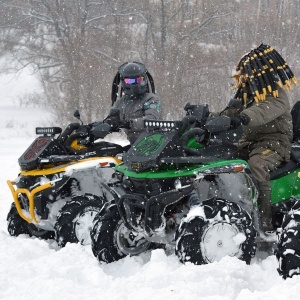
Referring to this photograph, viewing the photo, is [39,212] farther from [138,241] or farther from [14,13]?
[14,13]

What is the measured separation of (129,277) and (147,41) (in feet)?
91.5

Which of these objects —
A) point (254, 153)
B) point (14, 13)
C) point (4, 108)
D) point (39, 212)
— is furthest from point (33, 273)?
point (4, 108)

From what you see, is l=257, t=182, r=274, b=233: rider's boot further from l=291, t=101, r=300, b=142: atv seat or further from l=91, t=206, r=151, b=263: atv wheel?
l=91, t=206, r=151, b=263: atv wheel

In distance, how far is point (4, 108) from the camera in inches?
1630

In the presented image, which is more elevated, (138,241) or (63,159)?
(63,159)

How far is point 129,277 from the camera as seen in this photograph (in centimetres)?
494

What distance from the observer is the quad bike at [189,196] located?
5188mm

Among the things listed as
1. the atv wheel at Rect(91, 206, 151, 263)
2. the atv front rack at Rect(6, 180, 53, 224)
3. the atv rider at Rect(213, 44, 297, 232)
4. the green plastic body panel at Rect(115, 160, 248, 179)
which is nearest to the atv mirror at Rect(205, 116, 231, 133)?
the green plastic body panel at Rect(115, 160, 248, 179)

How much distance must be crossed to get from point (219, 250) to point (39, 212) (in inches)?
102

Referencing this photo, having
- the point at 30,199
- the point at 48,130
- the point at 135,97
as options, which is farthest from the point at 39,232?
the point at 135,97

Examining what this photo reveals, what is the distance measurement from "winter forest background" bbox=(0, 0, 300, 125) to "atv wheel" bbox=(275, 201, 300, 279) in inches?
881

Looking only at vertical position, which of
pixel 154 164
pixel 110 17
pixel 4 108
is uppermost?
pixel 154 164

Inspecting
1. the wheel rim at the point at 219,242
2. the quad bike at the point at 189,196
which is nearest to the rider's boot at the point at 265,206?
the quad bike at the point at 189,196

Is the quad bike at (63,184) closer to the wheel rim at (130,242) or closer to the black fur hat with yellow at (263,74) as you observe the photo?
the wheel rim at (130,242)
